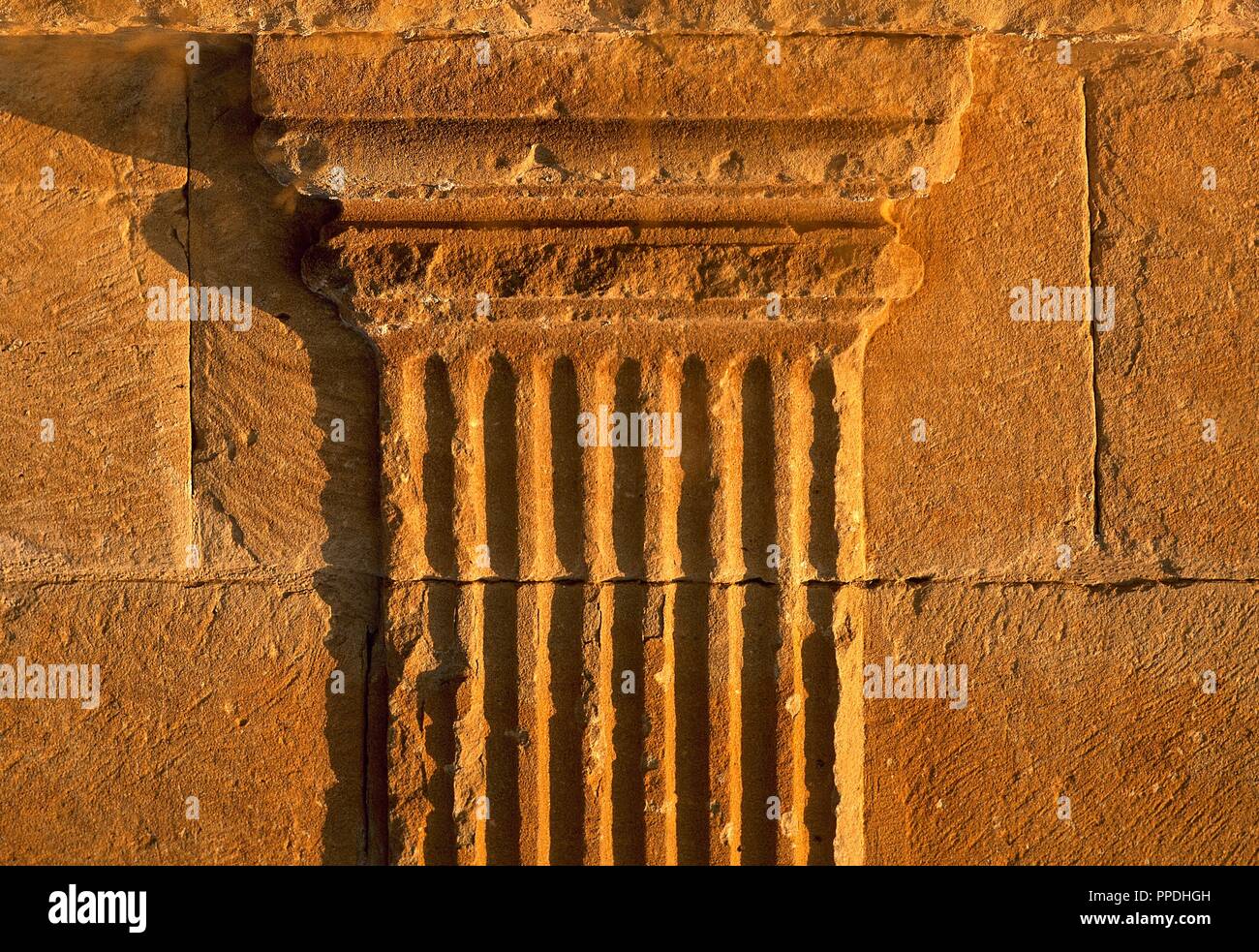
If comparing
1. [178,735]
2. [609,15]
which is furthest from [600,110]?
[178,735]

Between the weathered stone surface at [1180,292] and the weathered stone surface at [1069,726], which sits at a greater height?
the weathered stone surface at [1180,292]

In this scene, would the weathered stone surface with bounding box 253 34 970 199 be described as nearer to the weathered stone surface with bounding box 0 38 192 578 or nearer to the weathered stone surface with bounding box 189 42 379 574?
the weathered stone surface with bounding box 189 42 379 574

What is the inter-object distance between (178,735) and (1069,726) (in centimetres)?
236

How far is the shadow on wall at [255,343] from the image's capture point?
2.79 m

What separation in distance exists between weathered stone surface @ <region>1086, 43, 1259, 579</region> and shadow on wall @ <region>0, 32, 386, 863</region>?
1984 mm

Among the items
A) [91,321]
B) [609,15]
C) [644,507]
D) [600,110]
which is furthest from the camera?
[91,321]

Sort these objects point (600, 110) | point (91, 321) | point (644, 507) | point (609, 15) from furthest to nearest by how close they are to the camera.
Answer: point (91, 321)
point (644, 507)
point (600, 110)
point (609, 15)

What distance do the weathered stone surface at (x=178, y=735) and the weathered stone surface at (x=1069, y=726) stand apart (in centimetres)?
146

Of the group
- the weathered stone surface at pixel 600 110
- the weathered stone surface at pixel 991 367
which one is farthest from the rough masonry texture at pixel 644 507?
the weathered stone surface at pixel 600 110

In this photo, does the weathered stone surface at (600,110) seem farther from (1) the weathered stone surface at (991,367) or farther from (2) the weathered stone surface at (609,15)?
(1) the weathered stone surface at (991,367)

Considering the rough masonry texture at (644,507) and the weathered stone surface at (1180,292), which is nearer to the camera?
the rough masonry texture at (644,507)

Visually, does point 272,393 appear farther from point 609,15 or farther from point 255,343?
point 609,15

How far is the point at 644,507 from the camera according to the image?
2.72 meters

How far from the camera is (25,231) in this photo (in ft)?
9.25
